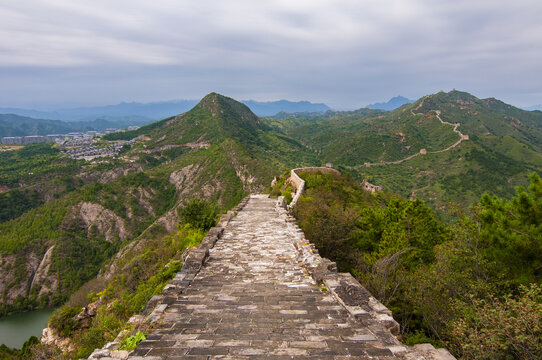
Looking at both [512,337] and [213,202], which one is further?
[213,202]

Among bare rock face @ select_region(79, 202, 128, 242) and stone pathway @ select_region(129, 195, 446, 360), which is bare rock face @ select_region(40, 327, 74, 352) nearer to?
stone pathway @ select_region(129, 195, 446, 360)

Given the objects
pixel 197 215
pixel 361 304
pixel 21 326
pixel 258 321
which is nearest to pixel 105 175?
pixel 21 326

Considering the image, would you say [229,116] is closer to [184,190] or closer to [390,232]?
[184,190]

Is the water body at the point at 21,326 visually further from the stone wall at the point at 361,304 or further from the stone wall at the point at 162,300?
the stone wall at the point at 361,304

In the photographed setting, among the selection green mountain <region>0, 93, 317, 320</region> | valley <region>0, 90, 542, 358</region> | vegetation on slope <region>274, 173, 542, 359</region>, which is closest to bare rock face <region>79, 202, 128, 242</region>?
green mountain <region>0, 93, 317, 320</region>

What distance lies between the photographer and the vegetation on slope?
441cm

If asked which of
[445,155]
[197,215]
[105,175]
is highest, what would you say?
[445,155]

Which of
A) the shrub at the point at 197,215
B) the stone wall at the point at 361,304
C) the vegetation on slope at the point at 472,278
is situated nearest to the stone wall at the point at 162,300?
the shrub at the point at 197,215

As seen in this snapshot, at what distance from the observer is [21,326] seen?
36.9 metres

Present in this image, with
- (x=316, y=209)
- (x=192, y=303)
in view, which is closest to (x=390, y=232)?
(x=316, y=209)

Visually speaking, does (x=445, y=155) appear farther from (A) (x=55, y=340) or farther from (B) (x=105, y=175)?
(B) (x=105, y=175)

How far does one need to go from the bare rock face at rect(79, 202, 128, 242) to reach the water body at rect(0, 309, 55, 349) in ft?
54.4

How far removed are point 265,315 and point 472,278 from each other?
6672 millimetres

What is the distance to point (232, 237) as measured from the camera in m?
9.96
